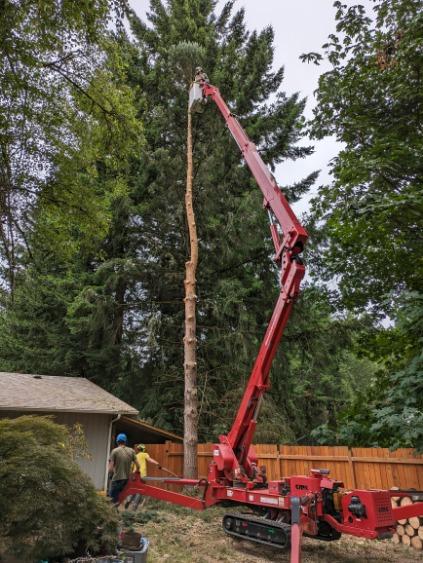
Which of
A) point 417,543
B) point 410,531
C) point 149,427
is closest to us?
point 417,543

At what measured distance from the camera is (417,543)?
7.00m

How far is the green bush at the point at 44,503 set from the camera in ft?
12.1

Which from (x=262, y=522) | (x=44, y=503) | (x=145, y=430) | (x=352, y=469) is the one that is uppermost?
(x=145, y=430)

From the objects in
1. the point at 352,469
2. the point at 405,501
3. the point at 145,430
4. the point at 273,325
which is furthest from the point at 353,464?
the point at 145,430

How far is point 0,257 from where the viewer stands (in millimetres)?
7801

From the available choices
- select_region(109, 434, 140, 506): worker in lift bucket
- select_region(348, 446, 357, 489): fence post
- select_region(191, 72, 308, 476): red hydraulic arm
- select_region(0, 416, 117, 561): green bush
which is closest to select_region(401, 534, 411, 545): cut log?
select_region(348, 446, 357, 489): fence post

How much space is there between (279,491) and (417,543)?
2.66 meters

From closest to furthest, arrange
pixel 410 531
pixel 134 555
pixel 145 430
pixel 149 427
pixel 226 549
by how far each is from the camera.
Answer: pixel 134 555, pixel 226 549, pixel 410 531, pixel 149 427, pixel 145 430

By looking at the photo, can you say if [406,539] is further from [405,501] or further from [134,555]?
[134,555]

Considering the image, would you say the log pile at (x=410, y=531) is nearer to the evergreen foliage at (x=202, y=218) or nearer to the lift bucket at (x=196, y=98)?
the evergreen foliage at (x=202, y=218)

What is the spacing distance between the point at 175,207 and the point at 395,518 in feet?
39.3

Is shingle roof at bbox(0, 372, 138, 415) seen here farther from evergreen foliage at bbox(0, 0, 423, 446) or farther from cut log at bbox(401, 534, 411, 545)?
cut log at bbox(401, 534, 411, 545)

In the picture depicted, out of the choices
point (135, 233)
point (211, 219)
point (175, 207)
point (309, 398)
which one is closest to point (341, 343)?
point (309, 398)

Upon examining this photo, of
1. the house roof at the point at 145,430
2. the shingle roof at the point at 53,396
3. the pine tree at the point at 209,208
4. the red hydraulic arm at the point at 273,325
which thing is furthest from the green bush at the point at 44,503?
the pine tree at the point at 209,208
